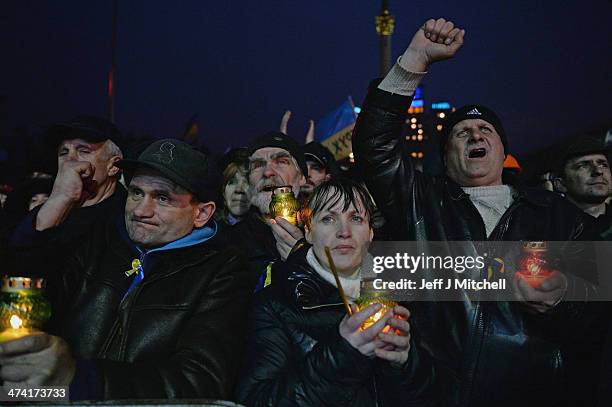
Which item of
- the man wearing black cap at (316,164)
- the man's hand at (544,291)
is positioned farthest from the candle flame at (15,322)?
the man wearing black cap at (316,164)

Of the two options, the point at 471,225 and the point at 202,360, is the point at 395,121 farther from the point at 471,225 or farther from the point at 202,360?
the point at 202,360

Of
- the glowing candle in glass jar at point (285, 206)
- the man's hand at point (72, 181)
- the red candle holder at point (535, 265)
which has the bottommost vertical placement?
the red candle holder at point (535, 265)

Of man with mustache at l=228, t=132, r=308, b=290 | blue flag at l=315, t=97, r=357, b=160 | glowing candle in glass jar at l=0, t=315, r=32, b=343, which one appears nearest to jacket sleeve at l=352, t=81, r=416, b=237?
man with mustache at l=228, t=132, r=308, b=290

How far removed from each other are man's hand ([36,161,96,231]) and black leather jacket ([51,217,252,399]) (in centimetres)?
22

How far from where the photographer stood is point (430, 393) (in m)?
2.53

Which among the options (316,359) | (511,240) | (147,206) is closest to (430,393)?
(316,359)

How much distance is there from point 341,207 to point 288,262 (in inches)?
16.0

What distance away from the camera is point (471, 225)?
138 inches

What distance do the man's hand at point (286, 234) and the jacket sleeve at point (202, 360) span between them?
74 cm

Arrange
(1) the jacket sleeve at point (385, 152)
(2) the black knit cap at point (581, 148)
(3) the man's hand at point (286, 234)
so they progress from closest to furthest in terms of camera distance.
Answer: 1. (1) the jacket sleeve at point (385, 152)
2. (3) the man's hand at point (286, 234)
3. (2) the black knit cap at point (581, 148)

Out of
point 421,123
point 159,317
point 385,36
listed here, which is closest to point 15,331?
point 159,317

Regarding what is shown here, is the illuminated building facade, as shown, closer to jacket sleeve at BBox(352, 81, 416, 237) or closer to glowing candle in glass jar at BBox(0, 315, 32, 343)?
jacket sleeve at BBox(352, 81, 416, 237)

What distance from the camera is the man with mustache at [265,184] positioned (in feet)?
14.5

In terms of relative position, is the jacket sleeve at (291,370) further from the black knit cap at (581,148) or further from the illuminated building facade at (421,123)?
the illuminated building facade at (421,123)
